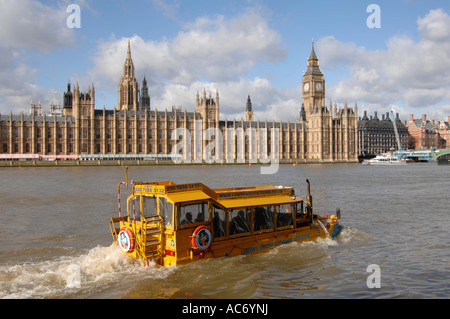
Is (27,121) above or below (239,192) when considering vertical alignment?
above

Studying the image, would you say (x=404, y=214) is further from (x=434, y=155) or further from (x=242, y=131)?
(x=434, y=155)

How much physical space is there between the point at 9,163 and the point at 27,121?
1875 centimetres

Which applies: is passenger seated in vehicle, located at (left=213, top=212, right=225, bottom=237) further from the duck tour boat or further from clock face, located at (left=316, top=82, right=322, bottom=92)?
clock face, located at (left=316, top=82, right=322, bottom=92)

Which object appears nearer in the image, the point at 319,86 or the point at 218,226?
the point at 218,226

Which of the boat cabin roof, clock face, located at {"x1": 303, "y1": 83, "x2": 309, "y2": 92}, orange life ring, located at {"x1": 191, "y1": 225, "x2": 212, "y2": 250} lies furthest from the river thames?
clock face, located at {"x1": 303, "y1": 83, "x2": 309, "y2": 92}

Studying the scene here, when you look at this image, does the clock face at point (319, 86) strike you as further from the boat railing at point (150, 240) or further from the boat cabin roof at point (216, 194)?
the boat railing at point (150, 240)

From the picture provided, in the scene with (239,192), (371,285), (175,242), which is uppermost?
(239,192)

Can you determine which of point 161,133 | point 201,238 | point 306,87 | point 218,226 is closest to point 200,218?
point 201,238

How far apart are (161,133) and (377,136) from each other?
103190 mm

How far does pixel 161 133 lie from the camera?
A: 129125mm

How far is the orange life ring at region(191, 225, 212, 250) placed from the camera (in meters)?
15.0

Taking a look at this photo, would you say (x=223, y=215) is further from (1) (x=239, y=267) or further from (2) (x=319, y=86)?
(2) (x=319, y=86)

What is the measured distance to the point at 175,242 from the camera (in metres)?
14.8
